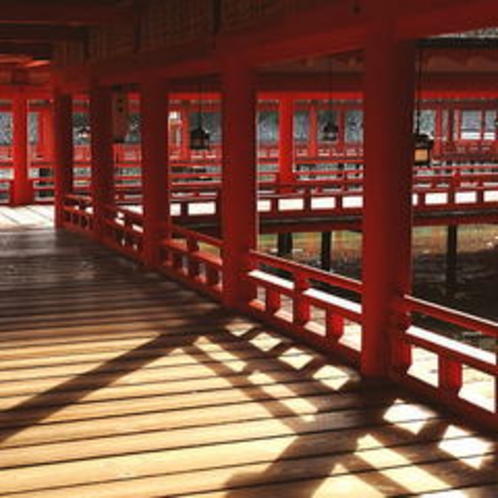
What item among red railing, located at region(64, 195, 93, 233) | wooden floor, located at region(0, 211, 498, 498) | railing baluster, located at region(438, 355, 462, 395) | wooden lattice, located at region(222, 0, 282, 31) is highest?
wooden lattice, located at region(222, 0, 282, 31)

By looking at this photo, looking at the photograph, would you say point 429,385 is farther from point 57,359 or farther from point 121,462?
point 57,359

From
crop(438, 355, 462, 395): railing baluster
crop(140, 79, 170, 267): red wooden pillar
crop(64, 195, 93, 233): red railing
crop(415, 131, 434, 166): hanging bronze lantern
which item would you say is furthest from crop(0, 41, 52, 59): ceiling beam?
crop(438, 355, 462, 395): railing baluster

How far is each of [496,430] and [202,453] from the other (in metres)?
1.88

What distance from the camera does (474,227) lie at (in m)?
32.6

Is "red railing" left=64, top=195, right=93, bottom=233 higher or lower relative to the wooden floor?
higher

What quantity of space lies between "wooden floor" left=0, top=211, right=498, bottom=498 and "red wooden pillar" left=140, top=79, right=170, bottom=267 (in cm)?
339

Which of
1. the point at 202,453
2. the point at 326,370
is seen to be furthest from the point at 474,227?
the point at 202,453

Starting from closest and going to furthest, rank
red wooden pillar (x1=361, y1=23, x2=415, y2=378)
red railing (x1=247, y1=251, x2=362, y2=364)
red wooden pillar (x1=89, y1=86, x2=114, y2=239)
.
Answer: red wooden pillar (x1=361, y1=23, x2=415, y2=378) → red railing (x1=247, y1=251, x2=362, y2=364) → red wooden pillar (x1=89, y1=86, x2=114, y2=239)

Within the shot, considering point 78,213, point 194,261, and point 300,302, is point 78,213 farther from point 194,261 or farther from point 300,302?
point 300,302

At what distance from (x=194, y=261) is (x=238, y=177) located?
6.43 ft

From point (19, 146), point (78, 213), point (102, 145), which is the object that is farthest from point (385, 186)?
point (19, 146)

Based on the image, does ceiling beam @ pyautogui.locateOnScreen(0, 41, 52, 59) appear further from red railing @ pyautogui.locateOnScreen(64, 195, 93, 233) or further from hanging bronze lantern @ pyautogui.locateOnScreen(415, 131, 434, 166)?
hanging bronze lantern @ pyautogui.locateOnScreen(415, 131, 434, 166)

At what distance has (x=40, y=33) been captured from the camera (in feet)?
47.7

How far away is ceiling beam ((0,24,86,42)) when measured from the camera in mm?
14002
